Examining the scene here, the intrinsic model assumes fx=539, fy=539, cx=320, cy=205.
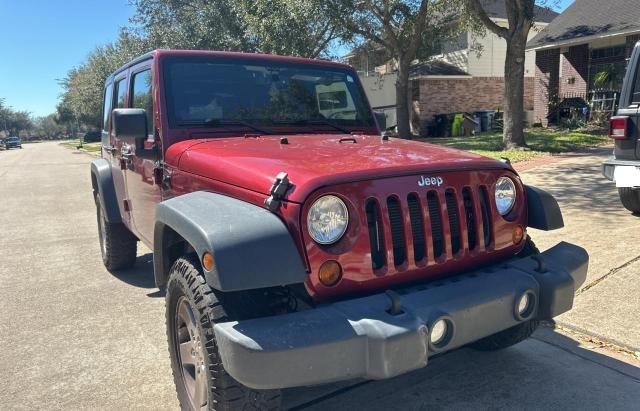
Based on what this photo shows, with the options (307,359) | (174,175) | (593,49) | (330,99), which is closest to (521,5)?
(593,49)

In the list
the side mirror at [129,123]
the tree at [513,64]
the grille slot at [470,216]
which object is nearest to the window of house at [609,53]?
the tree at [513,64]

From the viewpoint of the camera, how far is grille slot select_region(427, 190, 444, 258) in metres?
2.58

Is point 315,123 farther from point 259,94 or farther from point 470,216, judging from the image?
point 470,216

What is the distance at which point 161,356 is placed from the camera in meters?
3.67

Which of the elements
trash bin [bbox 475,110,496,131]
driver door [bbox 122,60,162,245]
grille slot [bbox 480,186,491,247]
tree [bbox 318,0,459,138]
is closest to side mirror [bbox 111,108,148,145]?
driver door [bbox 122,60,162,245]

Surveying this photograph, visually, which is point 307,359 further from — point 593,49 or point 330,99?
point 593,49

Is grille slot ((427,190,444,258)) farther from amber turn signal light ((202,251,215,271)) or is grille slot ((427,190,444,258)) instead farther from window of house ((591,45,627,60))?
window of house ((591,45,627,60))

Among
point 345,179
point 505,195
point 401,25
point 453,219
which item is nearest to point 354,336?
point 345,179

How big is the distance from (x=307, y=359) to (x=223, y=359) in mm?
348

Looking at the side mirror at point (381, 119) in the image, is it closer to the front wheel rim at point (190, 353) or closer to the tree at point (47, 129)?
the front wheel rim at point (190, 353)

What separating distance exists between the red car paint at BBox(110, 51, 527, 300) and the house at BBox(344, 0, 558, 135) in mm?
19547

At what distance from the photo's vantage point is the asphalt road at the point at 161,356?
3057 mm

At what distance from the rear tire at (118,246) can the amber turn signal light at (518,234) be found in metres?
3.79

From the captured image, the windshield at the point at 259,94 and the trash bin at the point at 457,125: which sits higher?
the windshield at the point at 259,94
